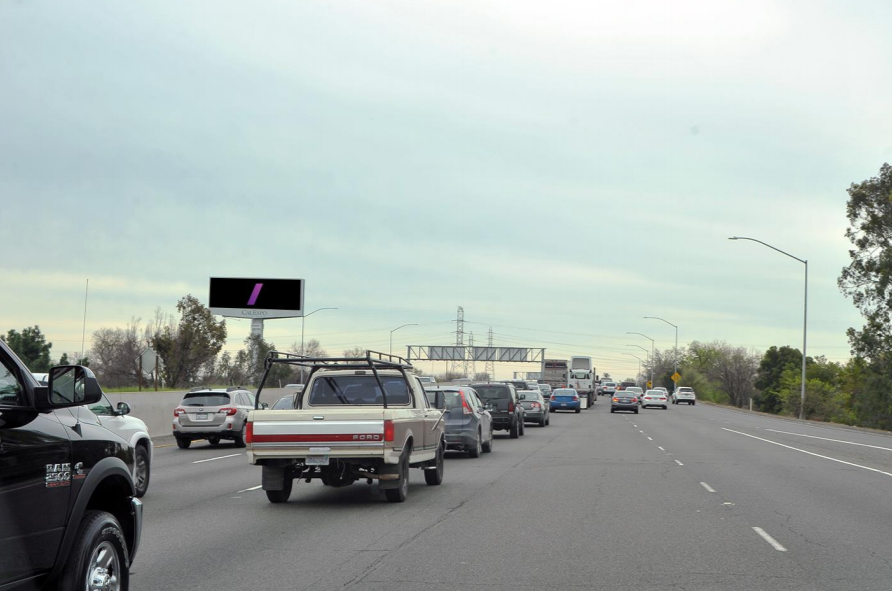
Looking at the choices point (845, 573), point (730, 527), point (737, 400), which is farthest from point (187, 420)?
point (737, 400)

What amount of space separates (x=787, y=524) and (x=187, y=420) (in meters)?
17.2

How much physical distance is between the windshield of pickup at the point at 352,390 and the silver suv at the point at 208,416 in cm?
1093

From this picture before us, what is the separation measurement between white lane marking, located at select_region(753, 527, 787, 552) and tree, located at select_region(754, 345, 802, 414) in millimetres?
121885

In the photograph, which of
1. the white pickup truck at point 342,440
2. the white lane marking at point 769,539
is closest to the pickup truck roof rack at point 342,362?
the white pickup truck at point 342,440

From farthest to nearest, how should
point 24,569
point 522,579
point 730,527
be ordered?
1. point 730,527
2. point 522,579
3. point 24,569

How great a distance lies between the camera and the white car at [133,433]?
1414cm

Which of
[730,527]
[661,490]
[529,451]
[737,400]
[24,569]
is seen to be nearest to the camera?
[24,569]

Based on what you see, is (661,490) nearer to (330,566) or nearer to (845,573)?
(845,573)

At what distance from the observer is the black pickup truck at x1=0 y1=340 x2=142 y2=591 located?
499cm

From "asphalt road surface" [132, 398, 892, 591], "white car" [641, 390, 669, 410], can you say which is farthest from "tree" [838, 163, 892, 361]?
"asphalt road surface" [132, 398, 892, 591]

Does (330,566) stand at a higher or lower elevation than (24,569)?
lower

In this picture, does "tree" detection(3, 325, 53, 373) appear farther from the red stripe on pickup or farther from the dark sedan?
the red stripe on pickup

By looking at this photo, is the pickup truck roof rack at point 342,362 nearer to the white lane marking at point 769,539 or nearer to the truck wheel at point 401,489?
the truck wheel at point 401,489

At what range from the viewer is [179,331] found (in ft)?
200
